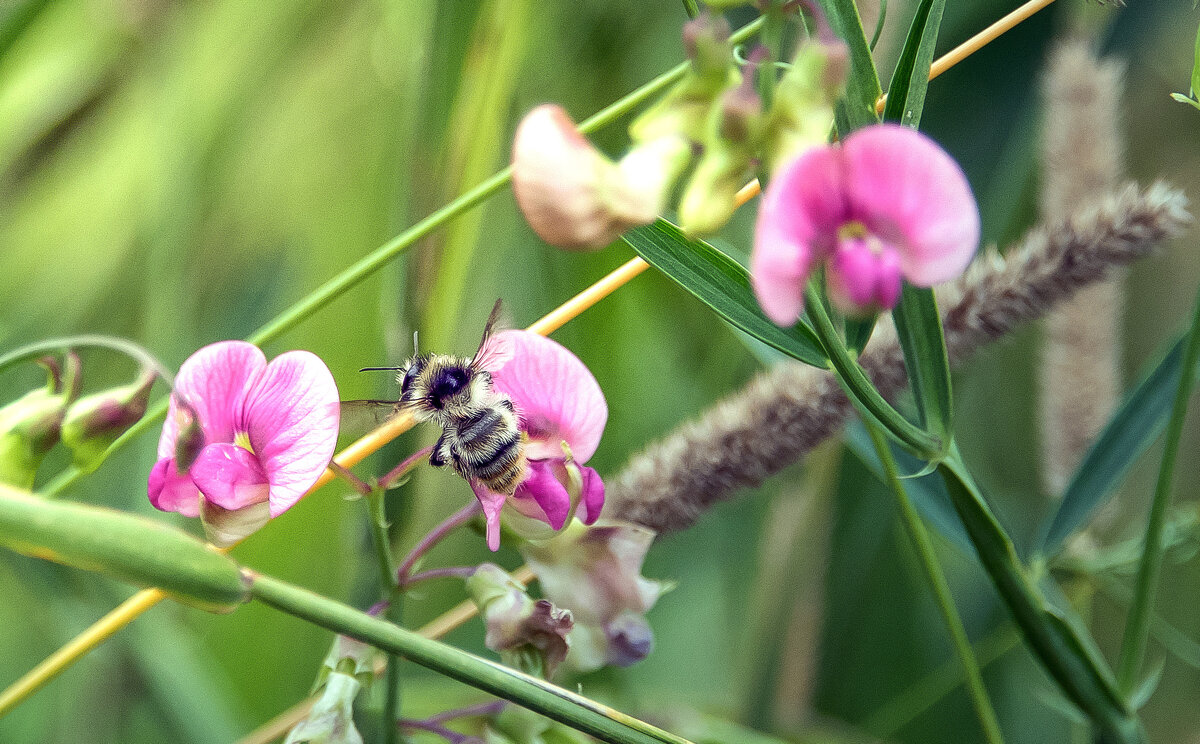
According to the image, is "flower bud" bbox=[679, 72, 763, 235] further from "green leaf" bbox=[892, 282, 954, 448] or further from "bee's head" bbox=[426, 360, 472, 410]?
"bee's head" bbox=[426, 360, 472, 410]

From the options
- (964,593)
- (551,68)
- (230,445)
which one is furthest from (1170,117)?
(230,445)

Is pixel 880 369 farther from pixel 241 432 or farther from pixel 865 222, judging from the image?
pixel 241 432

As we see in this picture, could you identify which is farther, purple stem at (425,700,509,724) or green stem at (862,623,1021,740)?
green stem at (862,623,1021,740)

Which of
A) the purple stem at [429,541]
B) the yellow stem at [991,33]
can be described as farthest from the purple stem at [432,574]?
the yellow stem at [991,33]

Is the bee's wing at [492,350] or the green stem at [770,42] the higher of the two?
the green stem at [770,42]

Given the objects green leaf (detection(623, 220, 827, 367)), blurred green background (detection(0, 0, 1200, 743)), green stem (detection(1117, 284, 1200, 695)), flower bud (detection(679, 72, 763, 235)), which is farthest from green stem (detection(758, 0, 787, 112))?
blurred green background (detection(0, 0, 1200, 743))

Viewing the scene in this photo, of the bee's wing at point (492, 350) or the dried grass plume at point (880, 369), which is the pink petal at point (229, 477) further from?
the dried grass plume at point (880, 369)
